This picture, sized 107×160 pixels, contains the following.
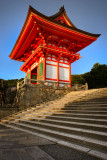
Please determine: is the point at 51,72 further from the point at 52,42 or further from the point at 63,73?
the point at 52,42

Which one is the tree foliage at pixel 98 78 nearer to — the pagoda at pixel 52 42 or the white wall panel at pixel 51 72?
the pagoda at pixel 52 42

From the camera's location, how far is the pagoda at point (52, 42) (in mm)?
11914

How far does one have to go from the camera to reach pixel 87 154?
269 cm

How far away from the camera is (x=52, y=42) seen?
46.9 ft

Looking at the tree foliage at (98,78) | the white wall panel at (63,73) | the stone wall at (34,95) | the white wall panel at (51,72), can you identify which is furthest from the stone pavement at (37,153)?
the tree foliage at (98,78)

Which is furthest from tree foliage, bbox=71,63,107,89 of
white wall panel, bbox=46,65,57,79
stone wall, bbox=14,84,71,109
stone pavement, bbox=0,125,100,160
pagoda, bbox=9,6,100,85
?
stone pavement, bbox=0,125,100,160

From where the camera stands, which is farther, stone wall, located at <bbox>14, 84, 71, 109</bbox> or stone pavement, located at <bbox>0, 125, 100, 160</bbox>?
stone wall, located at <bbox>14, 84, 71, 109</bbox>

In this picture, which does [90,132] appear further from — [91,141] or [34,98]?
[34,98]

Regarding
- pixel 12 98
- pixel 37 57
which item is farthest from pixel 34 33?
pixel 12 98

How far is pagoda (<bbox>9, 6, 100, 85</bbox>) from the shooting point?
39.1ft

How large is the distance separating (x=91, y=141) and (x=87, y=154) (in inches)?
19.3

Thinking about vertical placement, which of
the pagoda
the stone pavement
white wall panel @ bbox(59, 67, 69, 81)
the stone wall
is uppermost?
the pagoda

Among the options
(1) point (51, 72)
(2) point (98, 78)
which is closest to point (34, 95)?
(1) point (51, 72)

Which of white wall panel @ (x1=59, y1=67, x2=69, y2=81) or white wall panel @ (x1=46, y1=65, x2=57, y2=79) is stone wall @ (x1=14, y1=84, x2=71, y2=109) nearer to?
white wall panel @ (x1=46, y1=65, x2=57, y2=79)
